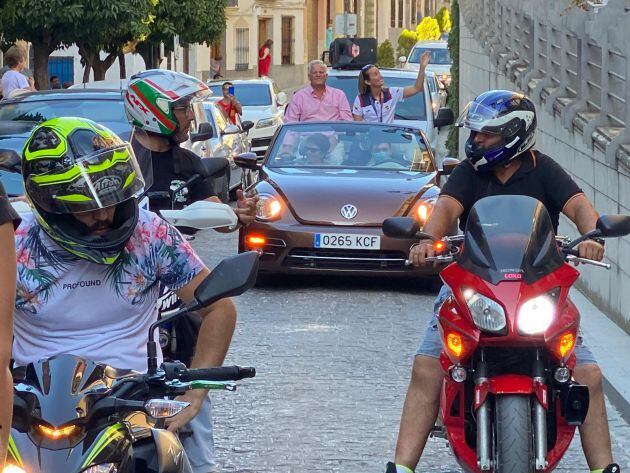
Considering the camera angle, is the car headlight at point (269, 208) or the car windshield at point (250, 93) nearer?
the car headlight at point (269, 208)

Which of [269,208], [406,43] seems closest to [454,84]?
[269,208]

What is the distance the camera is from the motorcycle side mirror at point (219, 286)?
3.91 meters

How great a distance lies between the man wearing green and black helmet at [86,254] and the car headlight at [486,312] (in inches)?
46.4

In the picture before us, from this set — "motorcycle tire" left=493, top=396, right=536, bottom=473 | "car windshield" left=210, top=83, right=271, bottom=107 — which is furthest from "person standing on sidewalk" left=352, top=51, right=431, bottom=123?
"car windshield" left=210, top=83, right=271, bottom=107

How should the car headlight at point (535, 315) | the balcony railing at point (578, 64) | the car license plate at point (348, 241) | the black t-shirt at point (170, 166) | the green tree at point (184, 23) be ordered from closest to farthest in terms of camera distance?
the car headlight at point (535, 315) → the black t-shirt at point (170, 166) → the balcony railing at point (578, 64) → the car license plate at point (348, 241) → the green tree at point (184, 23)

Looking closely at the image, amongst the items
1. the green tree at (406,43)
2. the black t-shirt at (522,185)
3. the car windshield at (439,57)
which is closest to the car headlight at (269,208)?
the black t-shirt at (522,185)

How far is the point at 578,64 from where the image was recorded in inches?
564

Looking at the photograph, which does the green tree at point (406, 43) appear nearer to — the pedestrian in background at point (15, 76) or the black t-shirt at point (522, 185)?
the pedestrian in background at point (15, 76)

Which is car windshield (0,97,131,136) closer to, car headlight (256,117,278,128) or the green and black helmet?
the green and black helmet

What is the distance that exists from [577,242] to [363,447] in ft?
6.94

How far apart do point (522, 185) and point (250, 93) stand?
84.5ft

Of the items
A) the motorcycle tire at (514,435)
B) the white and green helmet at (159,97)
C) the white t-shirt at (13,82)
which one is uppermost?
the white and green helmet at (159,97)

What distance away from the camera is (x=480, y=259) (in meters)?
5.50

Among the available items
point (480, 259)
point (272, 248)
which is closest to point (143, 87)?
point (480, 259)
